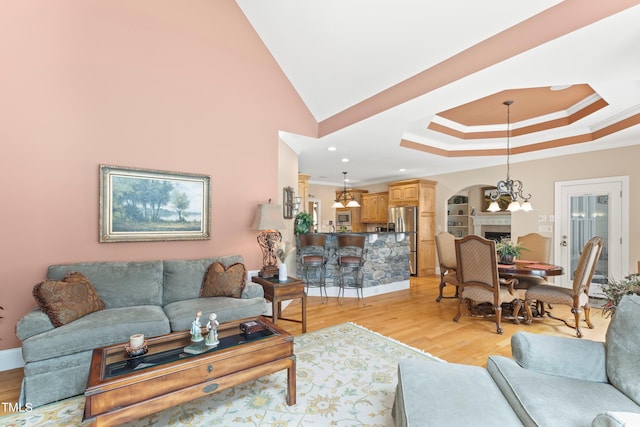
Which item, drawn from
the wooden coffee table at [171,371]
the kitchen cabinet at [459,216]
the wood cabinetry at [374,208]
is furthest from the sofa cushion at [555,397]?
the kitchen cabinet at [459,216]

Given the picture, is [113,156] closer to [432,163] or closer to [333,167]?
[333,167]

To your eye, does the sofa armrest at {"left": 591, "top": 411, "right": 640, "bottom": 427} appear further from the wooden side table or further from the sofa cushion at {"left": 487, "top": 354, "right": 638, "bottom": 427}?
the wooden side table

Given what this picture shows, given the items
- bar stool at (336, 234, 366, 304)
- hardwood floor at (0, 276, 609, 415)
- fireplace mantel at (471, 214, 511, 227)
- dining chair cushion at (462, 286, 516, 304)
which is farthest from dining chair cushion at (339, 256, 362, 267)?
fireplace mantel at (471, 214, 511, 227)

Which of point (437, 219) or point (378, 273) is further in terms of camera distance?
point (437, 219)

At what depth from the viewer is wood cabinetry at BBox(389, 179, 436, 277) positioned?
22.7ft

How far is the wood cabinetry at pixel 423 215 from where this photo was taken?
6930mm

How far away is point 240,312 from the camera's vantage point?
9.34ft

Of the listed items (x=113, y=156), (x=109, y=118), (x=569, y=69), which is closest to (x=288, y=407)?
(x=113, y=156)

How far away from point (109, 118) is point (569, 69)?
14.5 feet

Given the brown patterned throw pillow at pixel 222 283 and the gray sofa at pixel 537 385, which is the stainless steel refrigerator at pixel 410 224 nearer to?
the brown patterned throw pillow at pixel 222 283

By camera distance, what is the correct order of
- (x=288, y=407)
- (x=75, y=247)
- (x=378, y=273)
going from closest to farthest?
1. (x=288, y=407)
2. (x=75, y=247)
3. (x=378, y=273)

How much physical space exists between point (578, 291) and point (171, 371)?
4.24 m

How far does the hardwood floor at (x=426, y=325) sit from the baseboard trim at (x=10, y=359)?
0.06m

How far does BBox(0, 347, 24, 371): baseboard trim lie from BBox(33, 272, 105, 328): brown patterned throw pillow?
80cm
